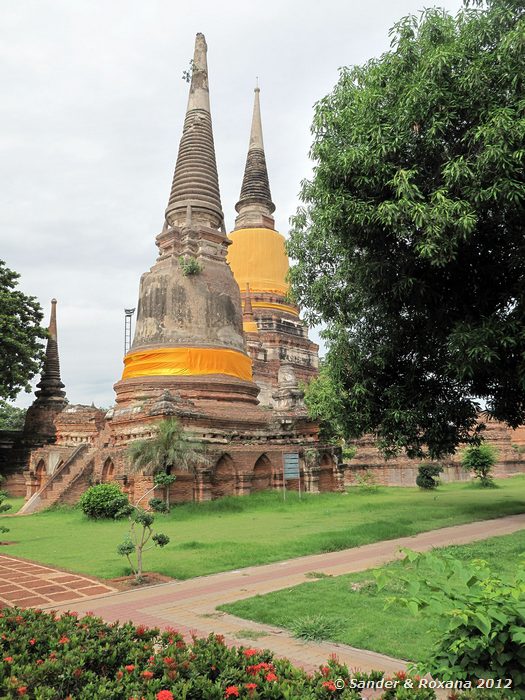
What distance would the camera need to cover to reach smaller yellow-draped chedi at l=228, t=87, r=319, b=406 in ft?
Result: 147

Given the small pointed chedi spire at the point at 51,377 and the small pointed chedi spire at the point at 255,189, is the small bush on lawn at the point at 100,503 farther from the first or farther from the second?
the small pointed chedi spire at the point at 255,189

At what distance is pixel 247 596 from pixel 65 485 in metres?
17.2

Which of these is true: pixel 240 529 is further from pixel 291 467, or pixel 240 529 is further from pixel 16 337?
pixel 16 337

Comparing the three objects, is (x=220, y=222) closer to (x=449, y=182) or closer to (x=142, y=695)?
(x=449, y=182)

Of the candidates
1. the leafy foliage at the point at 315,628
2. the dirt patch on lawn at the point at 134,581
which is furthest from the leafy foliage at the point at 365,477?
the leafy foliage at the point at 315,628

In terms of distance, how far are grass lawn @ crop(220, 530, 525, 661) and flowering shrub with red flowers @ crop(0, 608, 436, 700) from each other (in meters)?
1.42

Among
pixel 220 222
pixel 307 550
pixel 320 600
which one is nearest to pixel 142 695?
pixel 320 600

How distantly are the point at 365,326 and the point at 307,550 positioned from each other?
6.15m

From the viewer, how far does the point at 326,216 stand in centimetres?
1120

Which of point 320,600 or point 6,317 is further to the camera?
point 6,317

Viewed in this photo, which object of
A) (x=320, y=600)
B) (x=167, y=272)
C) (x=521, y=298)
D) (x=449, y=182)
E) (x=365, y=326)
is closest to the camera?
(x=320, y=600)

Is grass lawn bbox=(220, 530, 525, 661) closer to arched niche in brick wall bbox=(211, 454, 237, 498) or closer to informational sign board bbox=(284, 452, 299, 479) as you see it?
informational sign board bbox=(284, 452, 299, 479)

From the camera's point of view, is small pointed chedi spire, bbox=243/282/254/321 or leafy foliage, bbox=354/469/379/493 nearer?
leafy foliage, bbox=354/469/379/493

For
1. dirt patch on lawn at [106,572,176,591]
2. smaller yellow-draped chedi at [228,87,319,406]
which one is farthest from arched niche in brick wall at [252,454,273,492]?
smaller yellow-draped chedi at [228,87,319,406]
